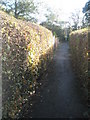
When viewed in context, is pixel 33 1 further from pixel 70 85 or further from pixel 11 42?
pixel 11 42

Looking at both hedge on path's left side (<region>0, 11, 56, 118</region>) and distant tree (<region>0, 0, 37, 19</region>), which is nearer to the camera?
hedge on path's left side (<region>0, 11, 56, 118</region>)

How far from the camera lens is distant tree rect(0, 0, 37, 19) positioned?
28.1m

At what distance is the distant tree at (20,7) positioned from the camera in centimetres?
2808

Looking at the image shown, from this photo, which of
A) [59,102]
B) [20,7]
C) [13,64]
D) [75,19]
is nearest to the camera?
[13,64]

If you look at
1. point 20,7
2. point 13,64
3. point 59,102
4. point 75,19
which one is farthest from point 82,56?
point 75,19

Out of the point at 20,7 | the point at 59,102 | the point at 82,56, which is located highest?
the point at 20,7

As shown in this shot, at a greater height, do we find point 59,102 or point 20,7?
point 20,7

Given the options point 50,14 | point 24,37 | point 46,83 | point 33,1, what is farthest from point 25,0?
point 24,37

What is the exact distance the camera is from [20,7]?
94.3 feet

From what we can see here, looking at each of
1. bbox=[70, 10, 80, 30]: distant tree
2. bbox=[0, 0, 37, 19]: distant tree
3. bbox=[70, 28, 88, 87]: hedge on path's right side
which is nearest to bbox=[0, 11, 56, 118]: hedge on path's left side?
bbox=[70, 28, 88, 87]: hedge on path's right side

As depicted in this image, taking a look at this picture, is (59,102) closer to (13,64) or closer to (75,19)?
(13,64)

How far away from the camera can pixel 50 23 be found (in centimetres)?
3869

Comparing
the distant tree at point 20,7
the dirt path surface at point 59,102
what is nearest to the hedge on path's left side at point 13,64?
the dirt path surface at point 59,102

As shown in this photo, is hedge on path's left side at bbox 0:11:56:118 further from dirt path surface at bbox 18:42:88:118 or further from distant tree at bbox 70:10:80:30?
distant tree at bbox 70:10:80:30
